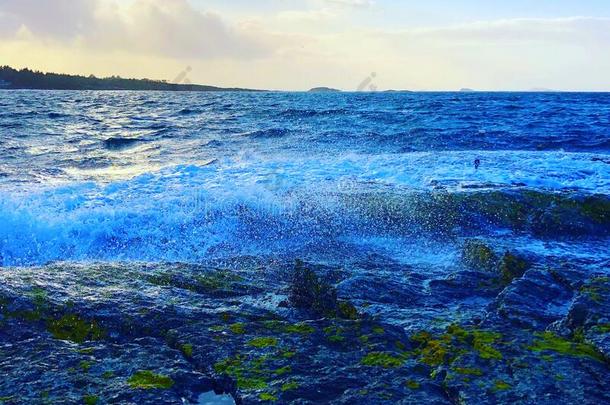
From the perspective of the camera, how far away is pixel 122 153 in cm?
2112

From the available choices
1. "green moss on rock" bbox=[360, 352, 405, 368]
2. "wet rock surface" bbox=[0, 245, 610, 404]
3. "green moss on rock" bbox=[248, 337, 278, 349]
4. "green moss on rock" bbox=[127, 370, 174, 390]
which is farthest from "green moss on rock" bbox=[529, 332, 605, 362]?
"green moss on rock" bbox=[127, 370, 174, 390]

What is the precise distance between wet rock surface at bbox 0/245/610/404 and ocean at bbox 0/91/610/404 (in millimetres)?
16

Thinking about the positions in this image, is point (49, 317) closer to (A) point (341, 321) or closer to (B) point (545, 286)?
(A) point (341, 321)

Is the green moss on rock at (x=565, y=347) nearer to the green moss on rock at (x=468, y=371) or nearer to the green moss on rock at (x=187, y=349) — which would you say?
the green moss on rock at (x=468, y=371)

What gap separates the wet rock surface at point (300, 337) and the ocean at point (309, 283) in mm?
16

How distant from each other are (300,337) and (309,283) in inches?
50.1

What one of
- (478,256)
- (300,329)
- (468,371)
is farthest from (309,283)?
(478,256)

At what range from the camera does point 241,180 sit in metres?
13.1

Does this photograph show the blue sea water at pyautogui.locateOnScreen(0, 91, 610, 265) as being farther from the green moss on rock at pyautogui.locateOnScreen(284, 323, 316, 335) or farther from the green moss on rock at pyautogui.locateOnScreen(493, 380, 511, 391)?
the green moss on rock at pyautogui.locateOnScreen(493, 380, 511, 391)

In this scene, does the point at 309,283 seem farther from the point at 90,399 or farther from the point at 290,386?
the point at 90,399

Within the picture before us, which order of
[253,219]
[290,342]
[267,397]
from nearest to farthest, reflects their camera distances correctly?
[267,397], [290,342], [253,219]

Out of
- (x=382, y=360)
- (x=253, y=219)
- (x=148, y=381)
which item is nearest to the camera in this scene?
(x=148, y=381)

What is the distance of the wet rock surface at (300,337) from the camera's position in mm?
3291

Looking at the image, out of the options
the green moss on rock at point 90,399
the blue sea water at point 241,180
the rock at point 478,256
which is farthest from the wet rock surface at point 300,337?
the blue sea water at point 241,180
